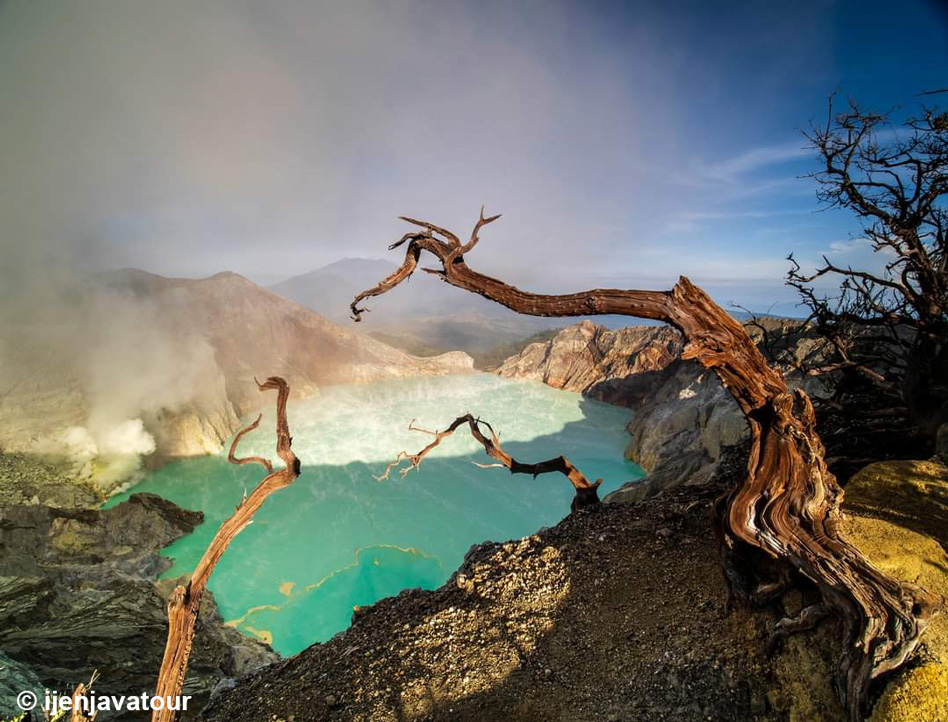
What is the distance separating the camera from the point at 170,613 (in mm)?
4395

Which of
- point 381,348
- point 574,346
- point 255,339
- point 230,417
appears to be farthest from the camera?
point 381,348

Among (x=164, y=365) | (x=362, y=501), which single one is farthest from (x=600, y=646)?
(x=164, y=365)

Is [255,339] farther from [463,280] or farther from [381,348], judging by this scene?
[463,280]

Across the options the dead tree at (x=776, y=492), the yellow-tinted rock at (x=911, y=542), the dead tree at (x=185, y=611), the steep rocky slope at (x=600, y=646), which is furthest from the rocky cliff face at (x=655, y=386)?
the dead tree at (x=185, y=611)

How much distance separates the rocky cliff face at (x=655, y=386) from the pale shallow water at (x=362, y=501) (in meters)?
2.29

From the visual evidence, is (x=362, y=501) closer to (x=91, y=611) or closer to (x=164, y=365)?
(x=91, y=611)

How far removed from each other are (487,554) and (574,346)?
131ft

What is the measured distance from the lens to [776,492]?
3.80 m

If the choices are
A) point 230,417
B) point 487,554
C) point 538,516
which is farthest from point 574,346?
point 487,554

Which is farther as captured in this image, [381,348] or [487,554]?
[381,348]

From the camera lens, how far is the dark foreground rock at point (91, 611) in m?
8.88

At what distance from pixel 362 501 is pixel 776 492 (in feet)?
74.0

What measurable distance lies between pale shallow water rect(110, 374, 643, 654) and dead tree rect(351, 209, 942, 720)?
14.3 m

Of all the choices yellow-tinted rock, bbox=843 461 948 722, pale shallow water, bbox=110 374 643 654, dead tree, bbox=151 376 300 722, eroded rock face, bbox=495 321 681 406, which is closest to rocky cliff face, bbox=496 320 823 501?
eroded rock face, bbox=495 321 681 406
